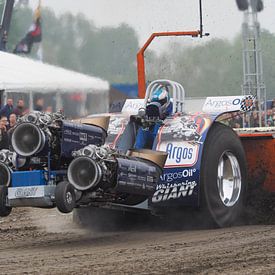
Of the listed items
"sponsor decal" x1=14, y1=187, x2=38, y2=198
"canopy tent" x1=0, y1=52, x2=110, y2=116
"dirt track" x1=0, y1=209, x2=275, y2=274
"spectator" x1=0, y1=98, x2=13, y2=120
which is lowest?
"dirt track" x1=0, y1=209, x2=275, y2=274

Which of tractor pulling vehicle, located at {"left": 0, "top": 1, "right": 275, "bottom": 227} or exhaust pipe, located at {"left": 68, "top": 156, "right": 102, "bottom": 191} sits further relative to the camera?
tractor pulling vehicle, located at {"left": 0, "top": 1, "right": 275, "bottom": 227}

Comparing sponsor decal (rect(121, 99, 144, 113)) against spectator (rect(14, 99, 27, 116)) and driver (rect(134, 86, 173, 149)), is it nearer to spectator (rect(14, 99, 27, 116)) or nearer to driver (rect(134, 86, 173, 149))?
driver (rect(134, 86, 173, 149))

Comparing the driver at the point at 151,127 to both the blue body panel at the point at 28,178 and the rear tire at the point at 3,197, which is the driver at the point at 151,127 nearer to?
the blue body panel at the point at 28,178

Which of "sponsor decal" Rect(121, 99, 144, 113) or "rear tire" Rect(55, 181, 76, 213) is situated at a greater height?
"sponsor decal" Rect(121, 99, 144, 113)

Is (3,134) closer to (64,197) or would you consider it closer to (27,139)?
(27,139)

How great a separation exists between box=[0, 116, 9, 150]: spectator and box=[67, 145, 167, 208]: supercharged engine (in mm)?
5054

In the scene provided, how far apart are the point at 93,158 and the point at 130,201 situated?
86 cm

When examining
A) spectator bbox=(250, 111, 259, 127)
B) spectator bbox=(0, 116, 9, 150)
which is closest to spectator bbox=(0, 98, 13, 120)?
spectator bbox=(0, 116, 9, 150)

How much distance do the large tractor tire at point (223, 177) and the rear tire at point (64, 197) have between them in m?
1.58

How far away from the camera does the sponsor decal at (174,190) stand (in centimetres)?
930

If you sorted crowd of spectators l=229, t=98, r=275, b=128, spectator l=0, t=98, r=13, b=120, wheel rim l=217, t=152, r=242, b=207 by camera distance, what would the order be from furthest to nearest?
crowd of spectators l=229, t=98, r=275, b=128 < spectator l=0, t=98, r=13, b=120 < wheel rim l=217, t=152, r=242, b=207

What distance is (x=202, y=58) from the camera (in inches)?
555

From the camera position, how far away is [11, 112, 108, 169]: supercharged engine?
8.57m

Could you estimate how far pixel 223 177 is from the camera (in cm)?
993
